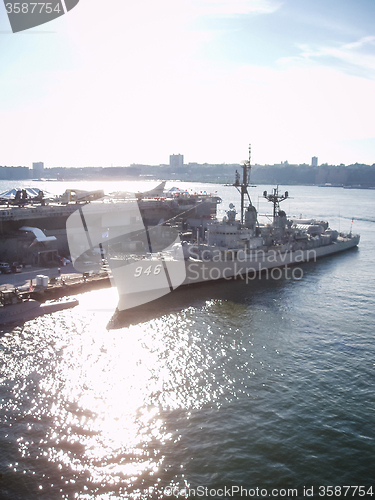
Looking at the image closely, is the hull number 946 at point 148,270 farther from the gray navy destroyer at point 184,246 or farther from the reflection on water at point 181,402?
the reflection on water at point 181,402

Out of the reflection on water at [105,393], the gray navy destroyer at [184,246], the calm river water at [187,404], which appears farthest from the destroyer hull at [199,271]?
the reflection on water at [105,393]

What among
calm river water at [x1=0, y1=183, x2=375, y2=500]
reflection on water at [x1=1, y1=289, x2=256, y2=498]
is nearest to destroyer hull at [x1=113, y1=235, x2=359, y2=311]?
calm river water at [x1=0, y1=183, x2=375, y2=500]

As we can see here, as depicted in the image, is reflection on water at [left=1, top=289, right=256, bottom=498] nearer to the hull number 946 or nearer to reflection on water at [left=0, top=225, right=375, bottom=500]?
reflection on water at [left=0, top=225, right=375, bottom=500]

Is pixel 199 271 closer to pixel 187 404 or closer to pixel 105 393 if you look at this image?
pixel 105 393

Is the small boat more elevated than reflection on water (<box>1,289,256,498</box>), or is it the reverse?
the small boat

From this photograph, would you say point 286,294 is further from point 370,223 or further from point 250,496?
point 370,223
